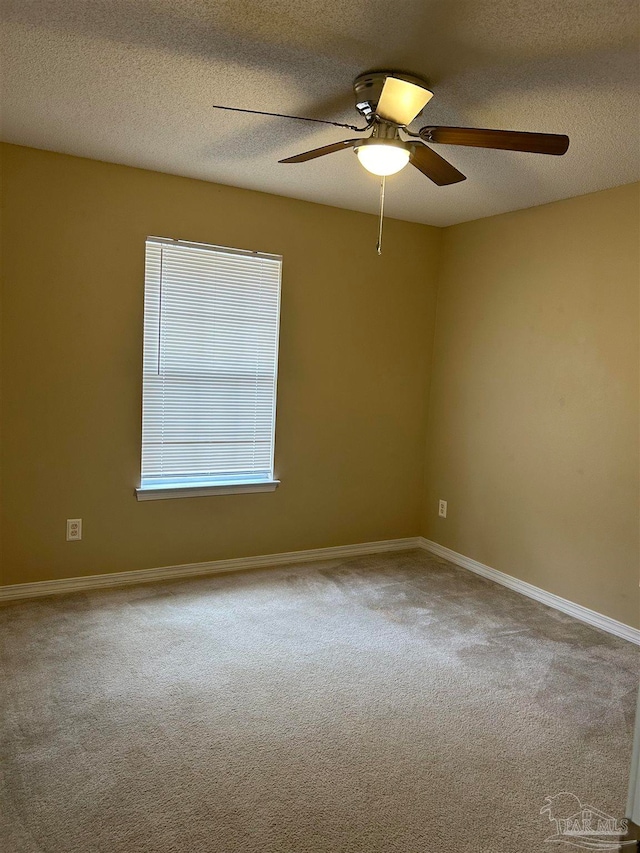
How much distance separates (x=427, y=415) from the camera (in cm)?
477

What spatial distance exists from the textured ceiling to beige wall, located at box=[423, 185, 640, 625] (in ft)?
1.67

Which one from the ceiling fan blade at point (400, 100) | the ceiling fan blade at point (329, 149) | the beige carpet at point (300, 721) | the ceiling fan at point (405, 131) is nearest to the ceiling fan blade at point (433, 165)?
the ceiling fan at point (405, 131)

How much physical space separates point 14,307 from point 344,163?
6.21 feet

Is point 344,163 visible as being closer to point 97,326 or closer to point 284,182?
point 284,182

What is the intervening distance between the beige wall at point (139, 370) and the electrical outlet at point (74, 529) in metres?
0.04

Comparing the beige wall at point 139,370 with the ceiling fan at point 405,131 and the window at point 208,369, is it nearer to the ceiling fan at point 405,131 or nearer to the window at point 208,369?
the window at point 208,369

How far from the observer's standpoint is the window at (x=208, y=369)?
370 cm

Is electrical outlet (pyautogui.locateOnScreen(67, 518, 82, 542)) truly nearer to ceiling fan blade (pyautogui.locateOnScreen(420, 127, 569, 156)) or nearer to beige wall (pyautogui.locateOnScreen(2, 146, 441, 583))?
beige wall (pyautogui.locateOnScreen(2, 146, 441, 583))

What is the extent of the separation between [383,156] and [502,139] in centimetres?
44

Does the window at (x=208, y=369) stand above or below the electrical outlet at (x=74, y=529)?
above

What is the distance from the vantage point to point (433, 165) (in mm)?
2449

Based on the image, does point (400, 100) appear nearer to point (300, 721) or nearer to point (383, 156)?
point (383, 156)

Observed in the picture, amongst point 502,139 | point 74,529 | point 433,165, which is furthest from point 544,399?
point 74,529

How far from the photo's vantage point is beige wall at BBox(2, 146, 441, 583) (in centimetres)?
336
